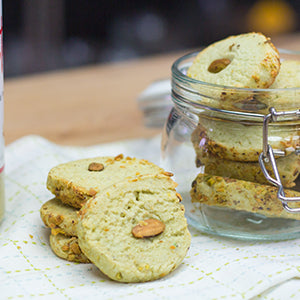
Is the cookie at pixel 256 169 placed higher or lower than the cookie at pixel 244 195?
higher

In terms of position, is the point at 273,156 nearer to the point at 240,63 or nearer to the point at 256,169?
the point at 256,169

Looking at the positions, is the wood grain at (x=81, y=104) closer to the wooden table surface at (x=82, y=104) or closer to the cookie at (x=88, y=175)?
the wooden table surface at (x=82, y=104)

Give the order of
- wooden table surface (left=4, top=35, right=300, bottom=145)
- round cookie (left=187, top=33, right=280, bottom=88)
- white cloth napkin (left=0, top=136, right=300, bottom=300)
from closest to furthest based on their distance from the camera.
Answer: white cloth napkin (left=0, top=136, right=300, bottom=300), round cookie (left=187, top=33, right=280, bottom=88), wooden table surface (left=4, top=35, right=300, bottom=145)

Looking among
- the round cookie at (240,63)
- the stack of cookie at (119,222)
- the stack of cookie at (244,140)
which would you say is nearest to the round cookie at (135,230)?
the stack of cookie at (119,222)

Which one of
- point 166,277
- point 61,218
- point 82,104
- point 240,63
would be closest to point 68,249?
point 61,218

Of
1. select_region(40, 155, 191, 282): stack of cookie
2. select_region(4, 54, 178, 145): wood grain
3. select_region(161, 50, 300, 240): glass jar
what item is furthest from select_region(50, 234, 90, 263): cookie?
select_region(4, 54, 178, 145): wood grain

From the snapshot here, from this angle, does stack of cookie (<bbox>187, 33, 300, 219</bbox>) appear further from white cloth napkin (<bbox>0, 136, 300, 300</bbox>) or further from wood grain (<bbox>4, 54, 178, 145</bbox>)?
wood grain (<bbox>4, 54, 178, 145</bbox>)
